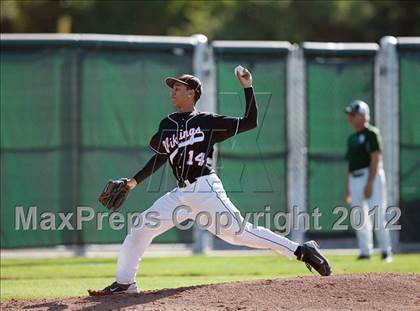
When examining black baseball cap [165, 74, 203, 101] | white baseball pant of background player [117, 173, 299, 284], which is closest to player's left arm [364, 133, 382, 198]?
white baseball pant of background player [117, 173, 299, 284]

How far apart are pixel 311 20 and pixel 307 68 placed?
584 inches

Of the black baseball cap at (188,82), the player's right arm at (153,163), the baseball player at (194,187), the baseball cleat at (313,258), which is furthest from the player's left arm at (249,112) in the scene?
the baseball cleat at (313,258)

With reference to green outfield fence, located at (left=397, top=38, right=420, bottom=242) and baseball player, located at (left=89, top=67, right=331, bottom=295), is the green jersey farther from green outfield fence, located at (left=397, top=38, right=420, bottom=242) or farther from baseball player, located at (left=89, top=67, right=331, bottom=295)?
baseball player, located at (left=89, top=67, right=331, bottom=295)

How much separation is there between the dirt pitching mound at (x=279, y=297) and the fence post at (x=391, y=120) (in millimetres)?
6389

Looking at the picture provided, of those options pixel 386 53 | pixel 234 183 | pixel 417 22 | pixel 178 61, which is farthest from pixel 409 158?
pixel 417 22

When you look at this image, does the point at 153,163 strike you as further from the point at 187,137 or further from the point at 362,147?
the point at 362,147

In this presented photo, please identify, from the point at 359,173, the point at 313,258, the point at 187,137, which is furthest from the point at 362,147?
the point at 187,137

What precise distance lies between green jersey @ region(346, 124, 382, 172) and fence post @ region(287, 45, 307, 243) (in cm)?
148

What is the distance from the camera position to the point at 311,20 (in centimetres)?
2964

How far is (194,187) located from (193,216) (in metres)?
0.29

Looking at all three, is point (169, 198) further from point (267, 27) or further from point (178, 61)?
point (267, 27)

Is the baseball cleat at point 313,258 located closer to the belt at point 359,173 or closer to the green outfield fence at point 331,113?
the belt at point 359,173

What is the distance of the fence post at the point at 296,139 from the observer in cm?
1484

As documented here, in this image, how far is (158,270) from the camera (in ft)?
39.8
